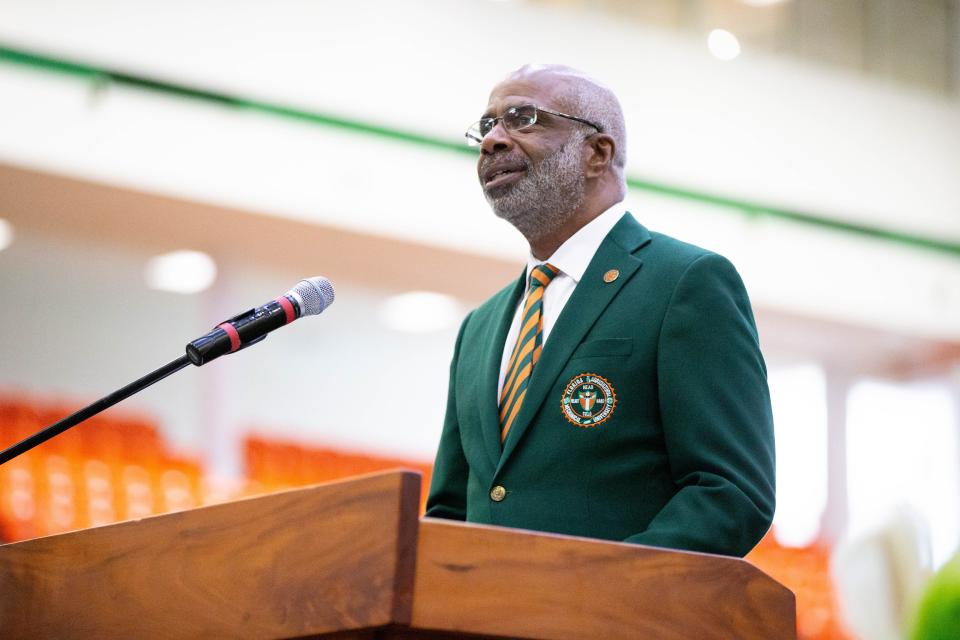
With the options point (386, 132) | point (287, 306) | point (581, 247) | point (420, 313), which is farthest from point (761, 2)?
point (287, 306)

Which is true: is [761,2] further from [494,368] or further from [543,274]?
[494,368]

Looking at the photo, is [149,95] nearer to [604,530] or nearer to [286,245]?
[286,245]

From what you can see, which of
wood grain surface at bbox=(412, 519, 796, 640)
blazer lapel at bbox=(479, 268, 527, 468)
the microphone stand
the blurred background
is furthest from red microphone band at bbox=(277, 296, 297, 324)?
the blurred background

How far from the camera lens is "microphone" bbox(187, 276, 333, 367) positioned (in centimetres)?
129

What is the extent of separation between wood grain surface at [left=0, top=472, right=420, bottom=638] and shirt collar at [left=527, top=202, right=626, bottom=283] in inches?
27.3

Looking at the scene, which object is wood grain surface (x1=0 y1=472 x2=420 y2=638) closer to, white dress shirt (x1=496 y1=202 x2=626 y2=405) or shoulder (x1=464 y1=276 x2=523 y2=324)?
white dress shirt (x1=496 y1=202 x2=626 y2=405)

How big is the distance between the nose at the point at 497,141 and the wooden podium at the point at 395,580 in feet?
2.48

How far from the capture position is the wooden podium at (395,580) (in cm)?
92

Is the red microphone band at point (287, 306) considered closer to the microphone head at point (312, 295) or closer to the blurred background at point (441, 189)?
the microphone head at point (312, 295)

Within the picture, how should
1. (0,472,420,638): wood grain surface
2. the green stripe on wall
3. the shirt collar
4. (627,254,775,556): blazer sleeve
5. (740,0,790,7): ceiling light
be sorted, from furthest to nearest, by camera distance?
(740,0,790,7): ceiling light
the green stripe on wall
the shirt collar
(627,254,775,556): blazer sleeve
(0,472,420,638): wood grain surface

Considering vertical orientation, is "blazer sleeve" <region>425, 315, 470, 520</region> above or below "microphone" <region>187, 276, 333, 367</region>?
below

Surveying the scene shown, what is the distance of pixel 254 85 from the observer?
5.18 meters

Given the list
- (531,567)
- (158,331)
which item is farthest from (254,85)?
(531,567)

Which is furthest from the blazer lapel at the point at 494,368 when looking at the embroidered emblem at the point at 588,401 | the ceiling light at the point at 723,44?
the ceiling light at the point at 723,44
